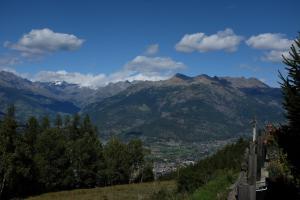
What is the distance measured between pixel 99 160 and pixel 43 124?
631 inches

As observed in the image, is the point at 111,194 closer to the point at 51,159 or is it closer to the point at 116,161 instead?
the point at 51,159

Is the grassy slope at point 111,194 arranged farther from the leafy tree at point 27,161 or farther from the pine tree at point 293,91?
the pine tree at point 293,91

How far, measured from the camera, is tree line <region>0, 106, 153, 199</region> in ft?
Answer: 256

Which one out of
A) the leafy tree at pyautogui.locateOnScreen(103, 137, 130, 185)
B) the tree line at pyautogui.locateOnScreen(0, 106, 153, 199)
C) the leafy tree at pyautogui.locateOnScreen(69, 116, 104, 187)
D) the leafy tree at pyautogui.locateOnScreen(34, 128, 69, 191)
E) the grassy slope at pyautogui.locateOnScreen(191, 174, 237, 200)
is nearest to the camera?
the grassy slope at pyautogui.locateOnScreen(191, 174, 237, 200)

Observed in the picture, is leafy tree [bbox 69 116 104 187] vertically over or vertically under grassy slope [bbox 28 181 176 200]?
over

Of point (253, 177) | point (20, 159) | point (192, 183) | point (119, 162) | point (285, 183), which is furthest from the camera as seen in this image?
point (119, 162)

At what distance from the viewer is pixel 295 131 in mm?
21375

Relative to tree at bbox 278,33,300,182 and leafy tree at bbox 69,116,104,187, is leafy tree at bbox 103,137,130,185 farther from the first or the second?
tree at bbox 278,33,300,182

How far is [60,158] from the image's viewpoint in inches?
3893

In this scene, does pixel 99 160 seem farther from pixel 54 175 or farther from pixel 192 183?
pixel 192 183

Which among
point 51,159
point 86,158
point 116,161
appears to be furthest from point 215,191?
point 116,161

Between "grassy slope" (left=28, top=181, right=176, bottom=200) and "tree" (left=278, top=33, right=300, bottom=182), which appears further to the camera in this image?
"grassy slope" (left=28, top=181, right=176, bottom=200)

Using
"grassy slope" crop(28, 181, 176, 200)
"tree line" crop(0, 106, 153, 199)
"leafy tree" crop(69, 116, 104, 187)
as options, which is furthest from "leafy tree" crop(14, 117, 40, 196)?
"leafy tree" crop(69, 116, 104, 187)

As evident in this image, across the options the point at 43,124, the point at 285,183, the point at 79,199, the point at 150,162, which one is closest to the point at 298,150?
the point at 285,183
